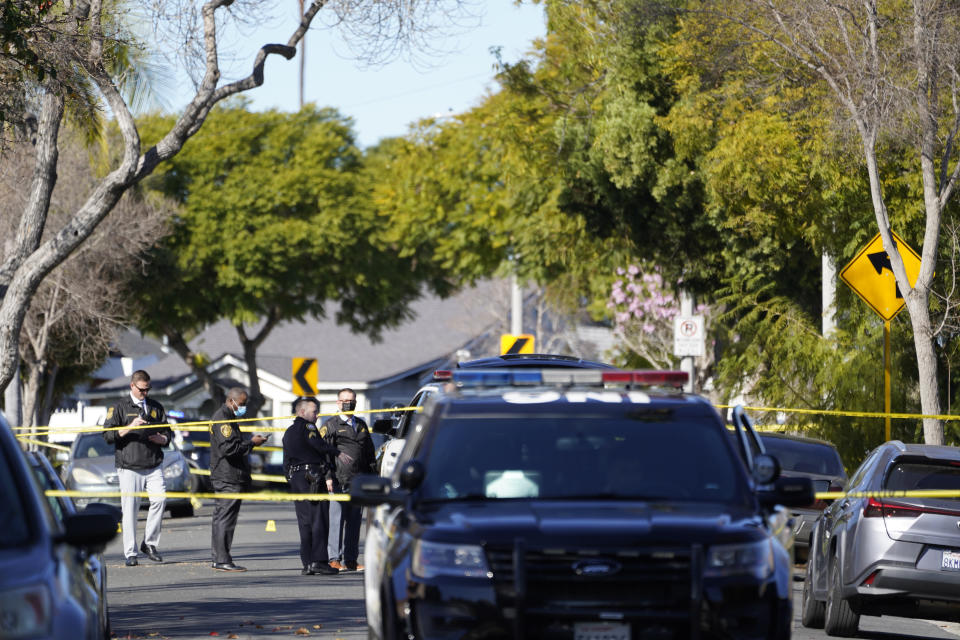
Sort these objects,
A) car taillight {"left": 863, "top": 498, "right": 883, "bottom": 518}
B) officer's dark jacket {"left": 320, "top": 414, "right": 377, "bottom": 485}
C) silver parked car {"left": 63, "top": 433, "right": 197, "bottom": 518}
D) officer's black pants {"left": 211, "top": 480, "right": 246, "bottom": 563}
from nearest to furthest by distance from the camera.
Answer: car taillight {"left": 863, "top": 498, "right": 883, "bottom": 518} → officer's black pants {"left": 211, "top": 480, "right": 246, "bottom": 563} → officer's dark jacket {"left": 320, "top": 414, "right": 377, "bottom": 485} → silver parked car {"left": 63, "top": 433, "right": 197, "bottom": 518}

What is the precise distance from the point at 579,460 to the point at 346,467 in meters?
9.43

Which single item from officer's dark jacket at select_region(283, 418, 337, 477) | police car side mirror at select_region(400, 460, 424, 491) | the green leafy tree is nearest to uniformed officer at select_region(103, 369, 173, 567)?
officer's dark jacket at select_region(283, 418, 337, 477)

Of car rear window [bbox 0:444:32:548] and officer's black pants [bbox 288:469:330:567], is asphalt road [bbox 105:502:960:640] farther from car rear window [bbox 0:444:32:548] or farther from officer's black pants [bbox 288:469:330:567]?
car rear window [bbox 0:444:32:548]

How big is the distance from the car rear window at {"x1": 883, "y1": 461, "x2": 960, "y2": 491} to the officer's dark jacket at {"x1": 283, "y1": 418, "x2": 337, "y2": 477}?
695 centimetres

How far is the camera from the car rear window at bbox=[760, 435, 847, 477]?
705 inches

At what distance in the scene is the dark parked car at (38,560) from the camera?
233 inches

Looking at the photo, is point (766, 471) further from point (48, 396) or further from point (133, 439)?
point (48, 396)

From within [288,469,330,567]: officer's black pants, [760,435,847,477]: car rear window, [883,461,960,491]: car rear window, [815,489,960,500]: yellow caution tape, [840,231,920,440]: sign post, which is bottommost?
[288,469,330,567]: officer's black pants

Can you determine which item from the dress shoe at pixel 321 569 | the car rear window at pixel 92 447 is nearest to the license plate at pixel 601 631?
the dress shoe at pixel 321 569

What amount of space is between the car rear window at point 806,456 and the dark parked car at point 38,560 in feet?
38.3

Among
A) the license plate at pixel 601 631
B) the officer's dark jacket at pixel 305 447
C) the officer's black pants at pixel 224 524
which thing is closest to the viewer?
the license plate at pixel 601 631

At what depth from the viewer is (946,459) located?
1166 cm

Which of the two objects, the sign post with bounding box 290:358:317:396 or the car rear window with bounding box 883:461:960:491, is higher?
the sign post with bounding box 290:358:317:396

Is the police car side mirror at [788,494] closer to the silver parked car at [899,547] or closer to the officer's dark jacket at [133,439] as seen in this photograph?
the silver parked car at [899,547]
